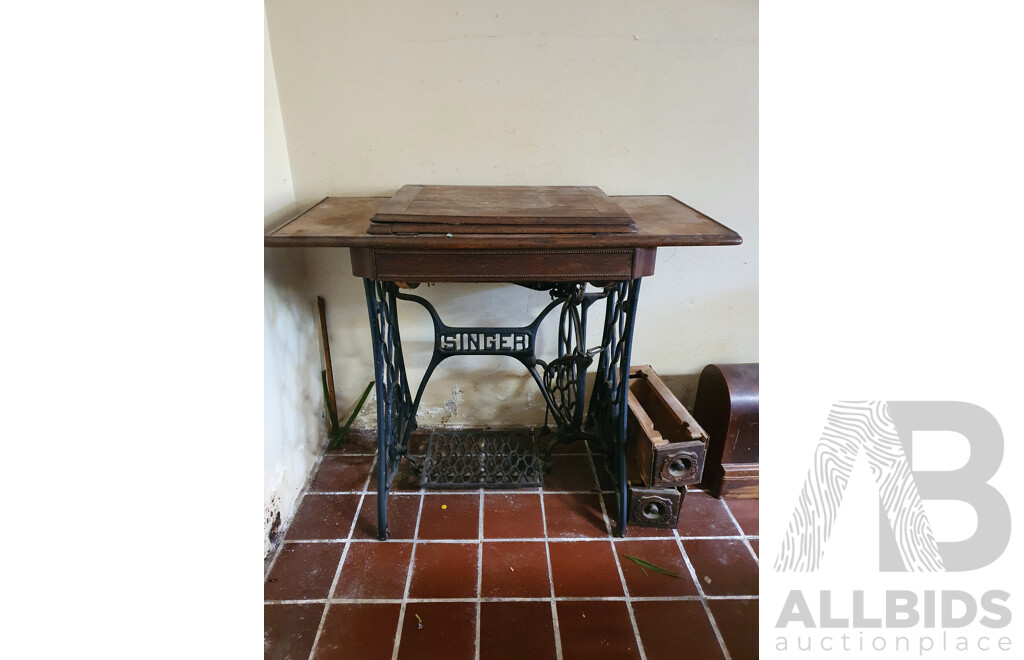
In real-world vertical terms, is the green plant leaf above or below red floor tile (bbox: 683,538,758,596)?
above

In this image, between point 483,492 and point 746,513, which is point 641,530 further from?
point 483,492

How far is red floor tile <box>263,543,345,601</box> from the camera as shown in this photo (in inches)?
62.0

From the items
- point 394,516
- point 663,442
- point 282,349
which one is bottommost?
point 394,516

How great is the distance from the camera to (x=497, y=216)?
4.80ft

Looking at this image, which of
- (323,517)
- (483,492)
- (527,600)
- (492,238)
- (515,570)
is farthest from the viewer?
(483,492)

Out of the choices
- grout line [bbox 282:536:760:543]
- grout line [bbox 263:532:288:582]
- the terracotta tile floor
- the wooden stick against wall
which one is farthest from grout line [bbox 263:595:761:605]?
the wooden stick against wall

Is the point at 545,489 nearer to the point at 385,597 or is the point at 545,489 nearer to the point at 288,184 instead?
the point at 385,597

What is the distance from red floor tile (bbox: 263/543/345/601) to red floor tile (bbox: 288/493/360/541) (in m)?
0.05

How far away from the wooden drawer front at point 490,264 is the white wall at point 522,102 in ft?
1.98

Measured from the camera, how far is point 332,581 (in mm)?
1616

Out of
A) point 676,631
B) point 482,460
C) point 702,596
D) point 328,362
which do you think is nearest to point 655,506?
point 702,596

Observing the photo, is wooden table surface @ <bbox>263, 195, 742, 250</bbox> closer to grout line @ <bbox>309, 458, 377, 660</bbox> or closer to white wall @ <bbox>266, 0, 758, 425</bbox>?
white wall @ <bbox>266, 0, 758, 425</bbox>

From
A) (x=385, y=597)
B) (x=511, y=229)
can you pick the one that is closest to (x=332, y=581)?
(x=385, y=597)

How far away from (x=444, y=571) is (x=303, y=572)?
0.40 meters
